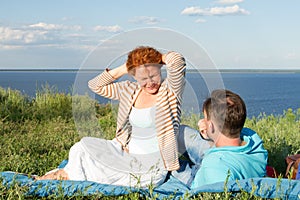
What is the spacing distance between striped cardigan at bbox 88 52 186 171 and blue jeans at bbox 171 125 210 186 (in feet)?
0.49

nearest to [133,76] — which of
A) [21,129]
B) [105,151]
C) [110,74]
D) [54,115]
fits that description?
[110,74]

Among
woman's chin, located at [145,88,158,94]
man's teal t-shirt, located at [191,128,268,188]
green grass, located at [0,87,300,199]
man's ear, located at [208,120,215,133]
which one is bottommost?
green grass, located at [0,87,300,199]

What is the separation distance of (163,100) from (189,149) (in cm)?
79

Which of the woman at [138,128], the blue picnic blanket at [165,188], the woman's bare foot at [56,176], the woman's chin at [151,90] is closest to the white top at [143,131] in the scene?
the woman at [138,128]

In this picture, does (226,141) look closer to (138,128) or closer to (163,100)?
(163,100)

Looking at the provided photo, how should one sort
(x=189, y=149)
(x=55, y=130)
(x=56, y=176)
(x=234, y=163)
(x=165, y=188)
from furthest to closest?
(x=55, y=130)
(x=189, y=149)
(x=56, y=176)
(x=165, y=188)
(x=234, y=163)

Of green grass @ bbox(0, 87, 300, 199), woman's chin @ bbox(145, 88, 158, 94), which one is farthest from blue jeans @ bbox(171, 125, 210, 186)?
woman's chin @ bbox(145, 88, 158, 94)

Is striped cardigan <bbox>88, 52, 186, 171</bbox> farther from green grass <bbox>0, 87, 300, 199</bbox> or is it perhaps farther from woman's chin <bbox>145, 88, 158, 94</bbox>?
green grass <bbox>0, 87, 300, 199</bbox>

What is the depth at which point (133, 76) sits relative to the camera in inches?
162

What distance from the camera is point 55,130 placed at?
782 centimetres

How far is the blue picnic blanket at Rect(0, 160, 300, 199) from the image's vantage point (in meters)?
3.58

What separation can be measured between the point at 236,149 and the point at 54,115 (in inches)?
236

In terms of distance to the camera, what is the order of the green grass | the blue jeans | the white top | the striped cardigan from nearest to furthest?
the striped cardigan
the white top
the blue jeans
the green grass

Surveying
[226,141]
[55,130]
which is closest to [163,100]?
[226,141]
